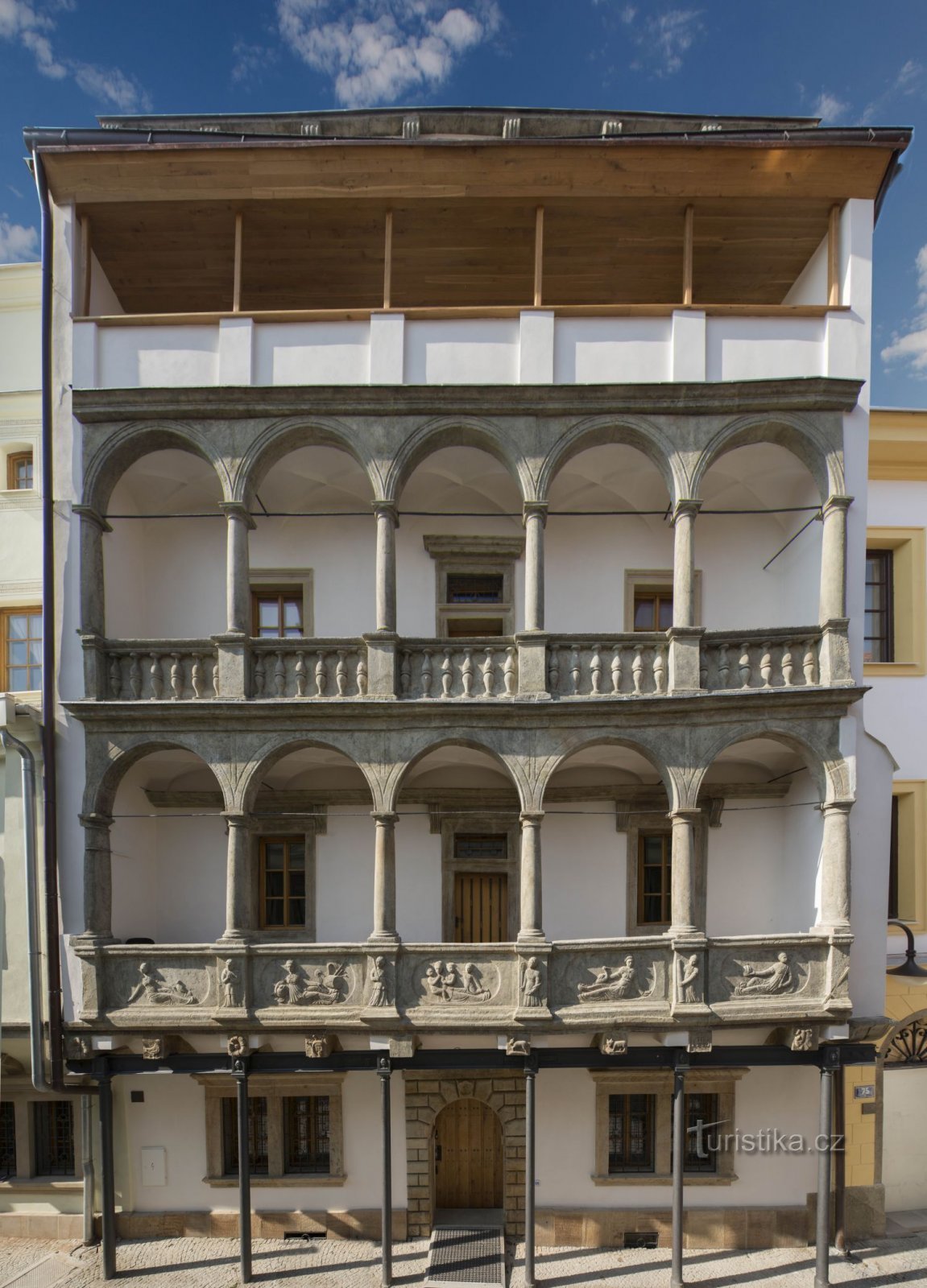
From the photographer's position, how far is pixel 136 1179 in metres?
10.6

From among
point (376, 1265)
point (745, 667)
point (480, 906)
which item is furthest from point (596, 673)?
point (376, 1265)

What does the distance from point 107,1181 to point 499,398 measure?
11440 millimetres

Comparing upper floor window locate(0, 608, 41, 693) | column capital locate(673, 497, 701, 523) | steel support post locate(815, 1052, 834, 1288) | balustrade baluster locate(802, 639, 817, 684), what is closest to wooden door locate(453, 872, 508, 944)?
steel support post locate(815, 1052, 834, 1288)

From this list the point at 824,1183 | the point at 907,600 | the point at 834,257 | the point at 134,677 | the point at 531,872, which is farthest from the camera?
the point at 907,600

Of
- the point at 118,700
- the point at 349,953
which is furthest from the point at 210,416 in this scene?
the point at 349,953

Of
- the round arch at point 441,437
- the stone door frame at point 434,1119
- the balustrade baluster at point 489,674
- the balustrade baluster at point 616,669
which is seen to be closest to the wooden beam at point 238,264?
the round arch at point 441,437

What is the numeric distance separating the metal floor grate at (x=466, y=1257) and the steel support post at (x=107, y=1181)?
4.11 meters

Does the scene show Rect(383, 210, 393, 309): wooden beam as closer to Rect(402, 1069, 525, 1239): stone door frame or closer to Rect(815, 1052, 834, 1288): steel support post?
Rect(402, 1069, 525, 1239): stone door frame

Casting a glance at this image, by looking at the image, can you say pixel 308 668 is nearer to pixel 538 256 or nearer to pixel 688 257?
pixel 538 256

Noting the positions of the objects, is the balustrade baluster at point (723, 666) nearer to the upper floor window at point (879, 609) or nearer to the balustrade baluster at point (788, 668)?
the balustrade baluster at point (788, 668)

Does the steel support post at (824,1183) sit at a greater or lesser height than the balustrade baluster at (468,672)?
lesser

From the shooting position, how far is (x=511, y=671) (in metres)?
9.95

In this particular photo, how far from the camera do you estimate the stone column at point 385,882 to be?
967 centimetres

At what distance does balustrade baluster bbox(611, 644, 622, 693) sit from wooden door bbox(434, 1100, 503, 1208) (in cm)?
644
